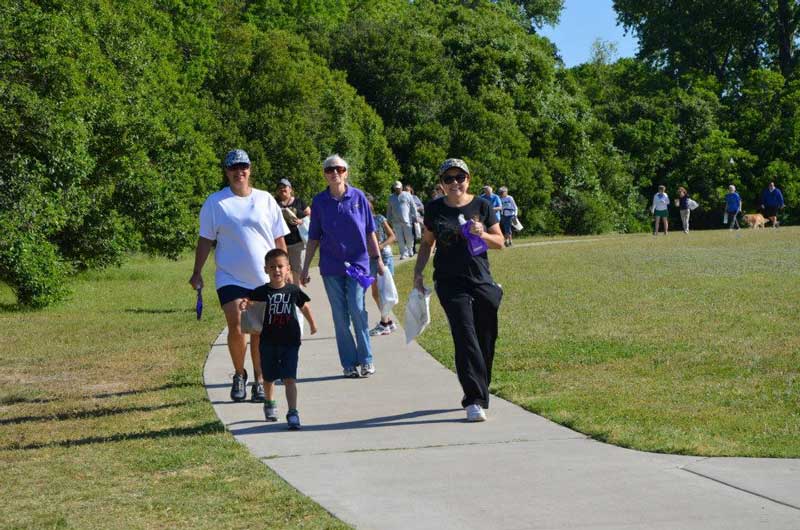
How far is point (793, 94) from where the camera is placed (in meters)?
68.3

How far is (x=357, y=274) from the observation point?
11.0 m

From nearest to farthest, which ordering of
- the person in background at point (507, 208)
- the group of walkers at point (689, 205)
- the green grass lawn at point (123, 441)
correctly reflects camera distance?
the green grass lawn at point (123, 441) < the person in background at point (507, 208) < the group of walkers at point (689, 205)

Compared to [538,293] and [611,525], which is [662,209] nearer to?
[538,293]

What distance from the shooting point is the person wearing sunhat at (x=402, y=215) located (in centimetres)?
2961

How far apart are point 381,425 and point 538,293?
445 inches

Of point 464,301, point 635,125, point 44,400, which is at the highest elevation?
point 635,125

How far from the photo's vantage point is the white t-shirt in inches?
382

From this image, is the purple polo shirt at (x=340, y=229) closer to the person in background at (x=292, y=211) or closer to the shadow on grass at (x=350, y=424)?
the person in background at (x=292, y=211)

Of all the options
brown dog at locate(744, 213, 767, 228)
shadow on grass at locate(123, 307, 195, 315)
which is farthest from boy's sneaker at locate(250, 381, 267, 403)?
brown dog at locate(744, 213, 767, 228)

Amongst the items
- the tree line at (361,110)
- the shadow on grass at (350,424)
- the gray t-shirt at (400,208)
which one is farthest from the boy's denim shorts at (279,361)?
the gray t-shirt at (400,208)

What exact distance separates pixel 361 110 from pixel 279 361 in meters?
46.8

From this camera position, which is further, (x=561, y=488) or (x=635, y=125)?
(x=635, y=125)

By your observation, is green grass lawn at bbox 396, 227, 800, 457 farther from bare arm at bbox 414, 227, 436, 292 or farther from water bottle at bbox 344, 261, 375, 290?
water bottle at bbox 344, 261, 375, 290

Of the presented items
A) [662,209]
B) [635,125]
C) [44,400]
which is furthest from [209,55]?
[44,400]
